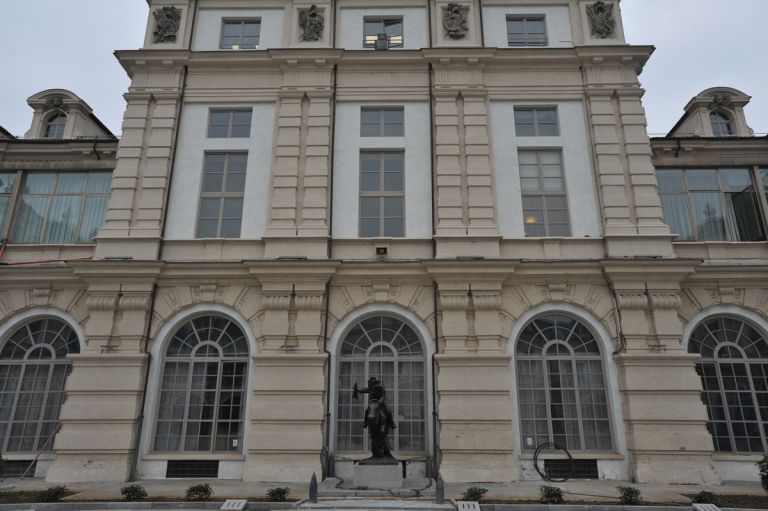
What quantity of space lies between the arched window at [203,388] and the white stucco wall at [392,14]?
36.8ft

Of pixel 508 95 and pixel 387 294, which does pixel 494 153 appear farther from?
pixel 387 294

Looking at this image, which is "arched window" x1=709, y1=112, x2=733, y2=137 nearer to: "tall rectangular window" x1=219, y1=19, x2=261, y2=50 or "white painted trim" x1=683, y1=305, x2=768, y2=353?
"white painted trim" x1=683, y1=305, x2=768, y2=353

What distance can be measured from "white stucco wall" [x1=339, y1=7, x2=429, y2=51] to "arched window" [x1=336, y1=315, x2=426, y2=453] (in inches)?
407

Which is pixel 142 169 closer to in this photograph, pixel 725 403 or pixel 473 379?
pixel 473 379

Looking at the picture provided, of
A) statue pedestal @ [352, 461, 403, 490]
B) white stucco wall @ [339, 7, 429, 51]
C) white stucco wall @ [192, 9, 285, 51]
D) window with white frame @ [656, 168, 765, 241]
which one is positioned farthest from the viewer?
white stucco wall @ [192, 9, 285, 51]

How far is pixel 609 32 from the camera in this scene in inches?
749

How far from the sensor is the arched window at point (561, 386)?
15266 millimetres

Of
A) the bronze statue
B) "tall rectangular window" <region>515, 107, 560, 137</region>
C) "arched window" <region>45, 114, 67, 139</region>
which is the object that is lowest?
the bronze statue

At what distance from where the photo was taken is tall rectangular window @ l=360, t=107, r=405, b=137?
60.3ft

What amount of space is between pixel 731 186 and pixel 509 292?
9.73 m

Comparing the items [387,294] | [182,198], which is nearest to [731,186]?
[387,294]

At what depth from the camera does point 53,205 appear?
18938mm

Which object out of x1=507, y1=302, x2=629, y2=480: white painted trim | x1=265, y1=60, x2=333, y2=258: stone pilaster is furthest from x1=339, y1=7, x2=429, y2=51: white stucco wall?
x1=507, y1=302, x2=629, y2=480: white painted trim

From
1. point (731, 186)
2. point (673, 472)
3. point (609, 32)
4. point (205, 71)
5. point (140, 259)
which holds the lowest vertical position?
point (673, 472)
